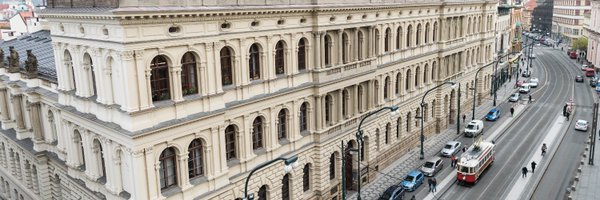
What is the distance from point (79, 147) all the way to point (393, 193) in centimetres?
A: 2388

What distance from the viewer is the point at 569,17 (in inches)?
6014

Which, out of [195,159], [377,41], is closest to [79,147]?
[195,159]

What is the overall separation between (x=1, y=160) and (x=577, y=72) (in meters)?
109

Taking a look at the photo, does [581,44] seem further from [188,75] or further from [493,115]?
[188,75]

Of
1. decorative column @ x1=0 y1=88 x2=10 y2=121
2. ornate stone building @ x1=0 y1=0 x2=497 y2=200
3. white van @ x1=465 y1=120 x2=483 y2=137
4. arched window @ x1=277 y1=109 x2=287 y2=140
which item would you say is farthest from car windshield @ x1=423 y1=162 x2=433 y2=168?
decorative column @ x1=0 y1=88 x2=10 y2=121

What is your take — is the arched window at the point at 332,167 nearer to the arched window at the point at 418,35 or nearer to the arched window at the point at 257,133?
the arched window at the point at 257,133

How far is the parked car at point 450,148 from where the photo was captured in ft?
179

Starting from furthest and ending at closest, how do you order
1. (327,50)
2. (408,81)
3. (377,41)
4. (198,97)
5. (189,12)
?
(408,81), (377,41), (327,50), (198,97), (189,12)

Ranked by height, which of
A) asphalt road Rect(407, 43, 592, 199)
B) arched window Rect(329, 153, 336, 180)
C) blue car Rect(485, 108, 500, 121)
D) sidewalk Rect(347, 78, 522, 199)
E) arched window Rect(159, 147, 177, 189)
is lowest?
asphalt road Rect(407, 43, 592, 199)

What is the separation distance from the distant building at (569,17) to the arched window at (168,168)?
5521 inches

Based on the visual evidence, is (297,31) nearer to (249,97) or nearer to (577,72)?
(249,97)

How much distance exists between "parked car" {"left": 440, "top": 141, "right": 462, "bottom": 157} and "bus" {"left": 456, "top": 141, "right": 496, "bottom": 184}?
5451 mm

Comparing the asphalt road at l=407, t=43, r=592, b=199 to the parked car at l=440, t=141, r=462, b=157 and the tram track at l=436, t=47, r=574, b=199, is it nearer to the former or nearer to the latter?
the tram track at l=436, t=47, r=574, b=199

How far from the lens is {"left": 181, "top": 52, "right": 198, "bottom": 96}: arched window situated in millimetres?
28406
